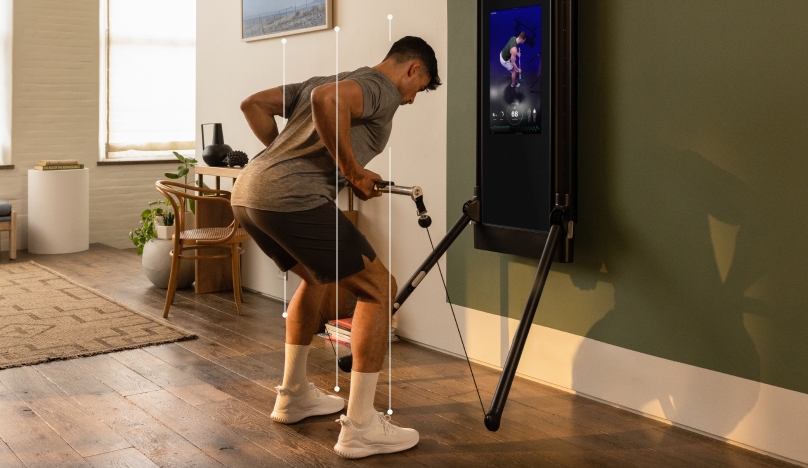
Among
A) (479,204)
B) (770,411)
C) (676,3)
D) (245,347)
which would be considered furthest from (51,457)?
(676,3)

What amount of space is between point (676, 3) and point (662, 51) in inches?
6.3

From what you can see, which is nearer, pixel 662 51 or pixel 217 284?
pixel 662 51

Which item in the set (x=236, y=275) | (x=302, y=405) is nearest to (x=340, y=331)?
(x=236, y=275)

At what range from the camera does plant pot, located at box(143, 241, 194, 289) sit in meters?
5.28

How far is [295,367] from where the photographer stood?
293cm

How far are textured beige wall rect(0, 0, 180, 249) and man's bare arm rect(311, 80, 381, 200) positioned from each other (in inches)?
211

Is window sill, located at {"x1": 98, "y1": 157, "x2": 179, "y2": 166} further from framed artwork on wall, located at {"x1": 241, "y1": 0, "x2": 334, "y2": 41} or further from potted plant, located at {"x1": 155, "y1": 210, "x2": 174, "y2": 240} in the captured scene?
framed artwork on wall, located at {"x1": 241, "y1": 0, "x2": 334, "y2": 41}

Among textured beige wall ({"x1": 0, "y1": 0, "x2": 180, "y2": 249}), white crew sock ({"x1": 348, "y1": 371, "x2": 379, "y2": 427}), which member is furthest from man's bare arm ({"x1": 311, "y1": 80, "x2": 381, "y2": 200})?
textured beige wall ({"x1": 0, "y1": 0, "x2": 180, "y2": 249})

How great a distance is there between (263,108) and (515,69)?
3.21 feet

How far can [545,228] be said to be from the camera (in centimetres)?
318

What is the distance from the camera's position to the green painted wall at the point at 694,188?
8.50ft

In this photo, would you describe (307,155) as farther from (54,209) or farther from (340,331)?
(54,209)

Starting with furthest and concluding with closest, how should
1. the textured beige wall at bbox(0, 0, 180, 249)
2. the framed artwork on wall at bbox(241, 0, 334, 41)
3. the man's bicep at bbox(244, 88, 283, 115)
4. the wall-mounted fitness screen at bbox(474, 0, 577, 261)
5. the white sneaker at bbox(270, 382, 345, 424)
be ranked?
1. the textured beige wall at bbox(0, 0, 180, 249)
2. the framed artwork on wall at bbox(241, 0, 334, 41)
3. the wall-mounted fitness screen at bbox(474, 0, 577, 261)
4. the white sneaker at bbox(270, 382, 345, 424)
5. the man's bicep at bbox(244, 88, 283, 115)

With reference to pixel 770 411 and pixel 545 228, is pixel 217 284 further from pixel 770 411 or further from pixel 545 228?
pixel 770 411
